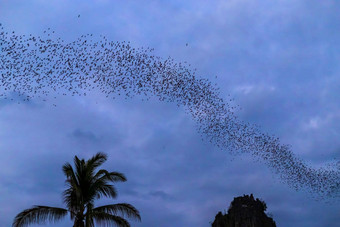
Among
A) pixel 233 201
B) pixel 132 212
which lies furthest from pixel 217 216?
pixel 132 212

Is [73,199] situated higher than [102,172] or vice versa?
[102,172]

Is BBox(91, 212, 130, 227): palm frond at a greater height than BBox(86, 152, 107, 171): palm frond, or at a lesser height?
lesser

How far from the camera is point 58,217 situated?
21.9 m

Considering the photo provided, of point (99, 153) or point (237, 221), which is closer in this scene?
point (99, 153)

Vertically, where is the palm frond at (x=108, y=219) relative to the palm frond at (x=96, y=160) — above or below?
below

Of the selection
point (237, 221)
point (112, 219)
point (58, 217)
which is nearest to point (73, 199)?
point (58, 217)

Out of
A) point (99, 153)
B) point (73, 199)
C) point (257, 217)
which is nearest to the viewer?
point (73, 199)

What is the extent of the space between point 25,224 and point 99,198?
4.60m

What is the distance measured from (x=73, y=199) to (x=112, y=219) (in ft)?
8.92

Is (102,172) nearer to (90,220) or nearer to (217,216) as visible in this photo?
(90,220)

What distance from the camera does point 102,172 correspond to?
2348 cm

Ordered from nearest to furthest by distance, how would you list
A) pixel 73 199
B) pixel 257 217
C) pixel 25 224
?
pixel 25 224 → pixel 73 199 → pixel 257 217

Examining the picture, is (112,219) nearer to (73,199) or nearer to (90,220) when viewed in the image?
(90,220)

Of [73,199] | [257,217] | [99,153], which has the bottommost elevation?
[73,199]
